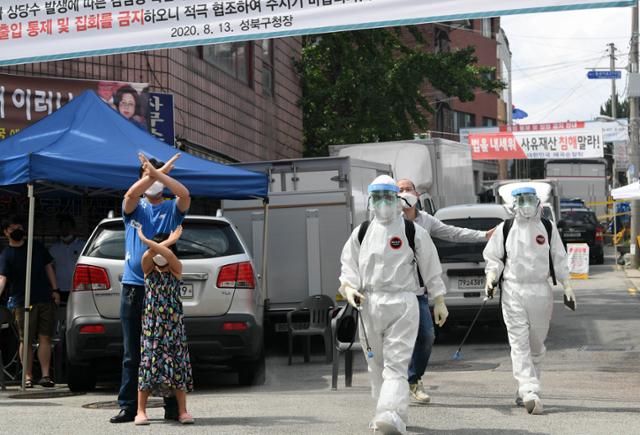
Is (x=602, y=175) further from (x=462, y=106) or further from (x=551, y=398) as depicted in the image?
(x=551, y=398)

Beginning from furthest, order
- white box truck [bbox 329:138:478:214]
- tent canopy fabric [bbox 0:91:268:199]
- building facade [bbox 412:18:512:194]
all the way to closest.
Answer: building facade [bbox 412:18:512:194], white box truck [bbox 329:138:478:214], tent canopy fabric [bbox 0:91:268:199]

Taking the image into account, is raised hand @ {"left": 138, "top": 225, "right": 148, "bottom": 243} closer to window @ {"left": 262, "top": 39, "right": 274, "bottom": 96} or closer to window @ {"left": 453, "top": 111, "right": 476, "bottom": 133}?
window @ {"left": 262, "top": 39, "right": 274, "bottom": 96}

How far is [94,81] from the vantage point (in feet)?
54.9

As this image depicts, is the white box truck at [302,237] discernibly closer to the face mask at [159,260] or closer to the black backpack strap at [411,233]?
the black backpack strap at [411,233]

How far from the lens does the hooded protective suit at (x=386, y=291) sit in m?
8.24

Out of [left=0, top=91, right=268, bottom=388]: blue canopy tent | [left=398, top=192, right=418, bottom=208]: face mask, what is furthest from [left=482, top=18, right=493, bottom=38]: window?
[left=398, top=192, right=418, bottom=208]: face mask

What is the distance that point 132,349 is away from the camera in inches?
346

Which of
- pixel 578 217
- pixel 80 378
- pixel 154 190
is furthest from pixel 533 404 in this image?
pixel 578 217

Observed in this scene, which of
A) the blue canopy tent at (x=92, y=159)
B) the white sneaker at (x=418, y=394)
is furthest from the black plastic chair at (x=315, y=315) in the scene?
the white sneaker at (x=418, y=394)

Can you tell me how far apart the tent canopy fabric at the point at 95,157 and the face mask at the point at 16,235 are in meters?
0.78

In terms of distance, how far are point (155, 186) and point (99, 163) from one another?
114 inches

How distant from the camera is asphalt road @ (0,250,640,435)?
849 cm

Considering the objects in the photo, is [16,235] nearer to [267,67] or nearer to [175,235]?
[175,235]

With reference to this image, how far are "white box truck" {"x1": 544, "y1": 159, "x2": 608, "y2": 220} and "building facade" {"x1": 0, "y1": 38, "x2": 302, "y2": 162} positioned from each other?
2803cm
